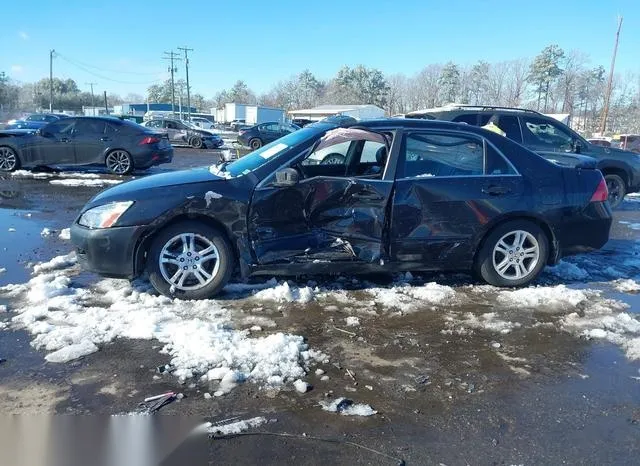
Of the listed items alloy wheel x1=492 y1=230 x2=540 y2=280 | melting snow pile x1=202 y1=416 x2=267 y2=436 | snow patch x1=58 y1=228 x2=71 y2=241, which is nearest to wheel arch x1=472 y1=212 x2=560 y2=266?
alloy wheel x1=492 y1=230 x2=540 y2=280

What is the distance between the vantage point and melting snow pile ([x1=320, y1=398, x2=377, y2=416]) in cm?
308

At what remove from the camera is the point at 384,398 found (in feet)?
10.7

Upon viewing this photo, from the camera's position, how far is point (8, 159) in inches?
551

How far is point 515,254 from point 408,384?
249 cm

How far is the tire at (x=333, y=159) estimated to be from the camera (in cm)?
578

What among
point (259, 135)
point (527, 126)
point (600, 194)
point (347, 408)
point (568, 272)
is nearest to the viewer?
point (347, 408)

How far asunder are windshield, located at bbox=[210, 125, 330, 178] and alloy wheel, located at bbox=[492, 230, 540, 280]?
7.01 ft

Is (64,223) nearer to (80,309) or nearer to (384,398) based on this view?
(80,309)

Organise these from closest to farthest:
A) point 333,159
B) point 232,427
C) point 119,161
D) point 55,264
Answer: point 232,427 → point 55,264 → point 333,159 → point 119,161

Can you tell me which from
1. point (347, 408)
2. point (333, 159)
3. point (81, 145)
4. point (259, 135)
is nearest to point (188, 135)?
point (259, 135)

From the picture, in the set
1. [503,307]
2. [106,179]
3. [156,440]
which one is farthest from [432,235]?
[106,179]

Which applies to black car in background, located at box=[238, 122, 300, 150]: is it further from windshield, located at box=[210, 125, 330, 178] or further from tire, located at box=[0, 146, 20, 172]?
windshield, located at box=[210, 125, 330, 178]

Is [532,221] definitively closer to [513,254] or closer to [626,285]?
[513,254]

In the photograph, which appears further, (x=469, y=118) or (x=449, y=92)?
(x=449, y=92)
